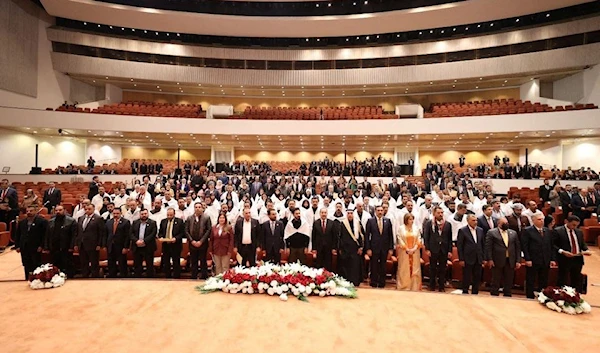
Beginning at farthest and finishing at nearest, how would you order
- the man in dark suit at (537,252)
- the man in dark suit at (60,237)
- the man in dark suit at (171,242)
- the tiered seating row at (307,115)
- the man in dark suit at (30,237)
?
the tiered seating row at (307,115), the man in dark suit at (171,242), the man in dark suit at (60,237), the man in dark suit at (30,237), the man in dark suit at (537,252)

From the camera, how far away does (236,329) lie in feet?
10.9

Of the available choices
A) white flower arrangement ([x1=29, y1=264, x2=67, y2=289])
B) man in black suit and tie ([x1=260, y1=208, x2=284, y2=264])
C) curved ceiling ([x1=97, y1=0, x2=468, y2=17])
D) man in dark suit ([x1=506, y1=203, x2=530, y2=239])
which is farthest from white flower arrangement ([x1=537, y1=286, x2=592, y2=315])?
curved ceiling ([x1=97, y1=0, x2=468, y2=17])

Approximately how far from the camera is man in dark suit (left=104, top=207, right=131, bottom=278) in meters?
6.25

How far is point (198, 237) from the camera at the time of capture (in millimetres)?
6473

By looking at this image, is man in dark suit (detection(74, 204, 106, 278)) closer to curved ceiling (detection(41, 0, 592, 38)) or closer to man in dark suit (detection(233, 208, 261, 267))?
man in dark suit (detection(233, 208, 261, 267))

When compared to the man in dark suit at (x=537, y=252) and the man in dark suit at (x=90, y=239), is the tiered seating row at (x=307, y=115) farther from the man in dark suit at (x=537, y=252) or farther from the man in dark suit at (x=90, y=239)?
the man in dark suit at (x=537, y=252)

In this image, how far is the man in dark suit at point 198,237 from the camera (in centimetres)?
643

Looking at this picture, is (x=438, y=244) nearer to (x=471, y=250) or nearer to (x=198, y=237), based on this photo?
(x=471, y=250)

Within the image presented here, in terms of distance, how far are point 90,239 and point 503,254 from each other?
6.65 metres

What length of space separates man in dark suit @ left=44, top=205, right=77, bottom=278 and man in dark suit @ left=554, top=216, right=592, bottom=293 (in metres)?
7.72

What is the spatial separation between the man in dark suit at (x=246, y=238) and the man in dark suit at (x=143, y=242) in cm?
138

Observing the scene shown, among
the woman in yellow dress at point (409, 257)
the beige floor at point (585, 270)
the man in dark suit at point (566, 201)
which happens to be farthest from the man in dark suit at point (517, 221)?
the man in dark suit at point (566, 201)

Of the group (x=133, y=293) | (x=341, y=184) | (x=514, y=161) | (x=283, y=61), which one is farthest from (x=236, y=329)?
(x=514, y=161)

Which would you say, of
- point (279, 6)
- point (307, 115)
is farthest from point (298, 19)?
Result: point (307, 115)
